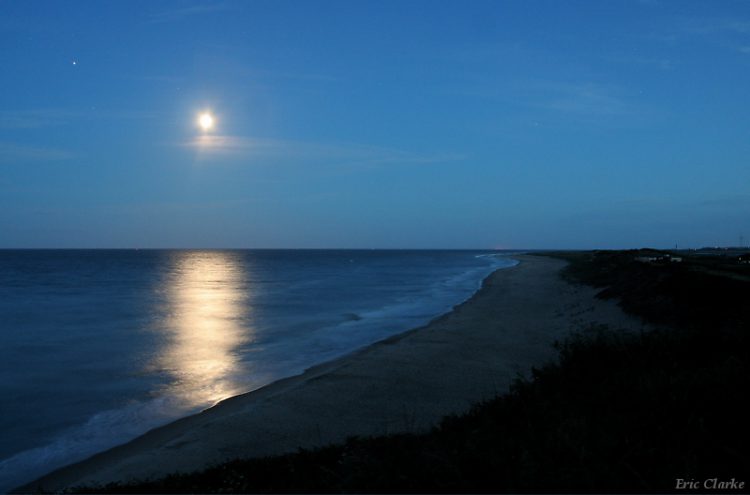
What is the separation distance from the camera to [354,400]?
12.1 metres

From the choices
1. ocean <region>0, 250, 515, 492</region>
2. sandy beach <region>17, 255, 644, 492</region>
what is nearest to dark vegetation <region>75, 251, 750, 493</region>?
sandy beach <region>17, 255, 644, 492</region>

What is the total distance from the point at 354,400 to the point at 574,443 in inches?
296

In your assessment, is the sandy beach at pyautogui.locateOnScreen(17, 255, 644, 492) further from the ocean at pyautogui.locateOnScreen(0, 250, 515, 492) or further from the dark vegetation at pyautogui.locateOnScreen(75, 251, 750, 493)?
the dark vegetation at pyautogui.locateOnScreen(75, 251, 750, 493)

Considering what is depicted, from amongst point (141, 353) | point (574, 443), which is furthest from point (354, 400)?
point (141, 353)

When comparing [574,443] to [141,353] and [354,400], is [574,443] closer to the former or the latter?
[354,400]

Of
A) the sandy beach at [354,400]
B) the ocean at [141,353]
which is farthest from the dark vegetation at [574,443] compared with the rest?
the ocean at [141,353]

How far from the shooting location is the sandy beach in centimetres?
909

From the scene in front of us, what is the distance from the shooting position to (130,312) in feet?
111

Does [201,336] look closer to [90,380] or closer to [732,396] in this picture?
[90,380]

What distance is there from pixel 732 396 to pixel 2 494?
11178 millimetres

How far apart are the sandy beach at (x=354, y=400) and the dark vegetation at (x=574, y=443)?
1.61 m

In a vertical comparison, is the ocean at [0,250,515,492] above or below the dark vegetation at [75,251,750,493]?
below

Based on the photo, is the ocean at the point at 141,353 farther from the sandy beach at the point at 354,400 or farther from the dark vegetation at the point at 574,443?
the dark vegetation at the point at 574,443

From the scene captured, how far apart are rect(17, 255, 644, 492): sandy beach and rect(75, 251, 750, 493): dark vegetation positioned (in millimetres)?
1614
